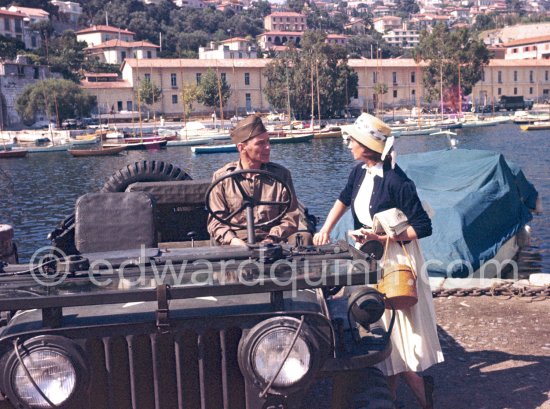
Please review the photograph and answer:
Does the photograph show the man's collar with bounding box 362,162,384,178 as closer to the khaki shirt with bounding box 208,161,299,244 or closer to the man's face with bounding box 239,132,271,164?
the khaki shirt with bounding box 208,161,299,244

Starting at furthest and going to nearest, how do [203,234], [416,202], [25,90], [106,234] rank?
[25,90] < [203,234] < [106,234] < [416,202]

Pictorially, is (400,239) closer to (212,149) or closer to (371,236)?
(371,236)

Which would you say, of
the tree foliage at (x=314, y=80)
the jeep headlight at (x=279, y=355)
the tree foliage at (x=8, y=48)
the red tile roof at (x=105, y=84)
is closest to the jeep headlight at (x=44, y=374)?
the jeep headlight at (x=279, y=355)

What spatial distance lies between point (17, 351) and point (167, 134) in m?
74.0

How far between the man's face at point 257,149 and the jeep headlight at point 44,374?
8.29 ft

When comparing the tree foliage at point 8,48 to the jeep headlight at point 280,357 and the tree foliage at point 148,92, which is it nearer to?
the tree foliage at point 148,92

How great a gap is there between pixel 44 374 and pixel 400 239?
241cm

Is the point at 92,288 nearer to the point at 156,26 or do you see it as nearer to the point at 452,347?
the point at 452,347

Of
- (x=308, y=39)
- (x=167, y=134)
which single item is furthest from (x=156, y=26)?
(x=167, y=134)

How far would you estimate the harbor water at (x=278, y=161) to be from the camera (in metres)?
25.5

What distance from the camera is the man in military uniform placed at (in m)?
4.97

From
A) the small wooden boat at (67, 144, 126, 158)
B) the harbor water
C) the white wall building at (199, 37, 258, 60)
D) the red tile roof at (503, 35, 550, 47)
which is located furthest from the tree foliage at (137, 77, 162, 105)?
the red tile roof at (503, 35, 550, 47)

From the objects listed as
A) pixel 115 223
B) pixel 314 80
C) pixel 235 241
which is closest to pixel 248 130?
pixel 235 241

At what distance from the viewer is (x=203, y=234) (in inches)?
274
